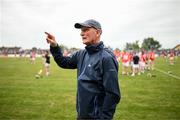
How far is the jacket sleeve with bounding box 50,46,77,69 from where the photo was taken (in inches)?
174

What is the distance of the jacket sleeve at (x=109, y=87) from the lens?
3.59 metres

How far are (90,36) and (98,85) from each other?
2.47 ft

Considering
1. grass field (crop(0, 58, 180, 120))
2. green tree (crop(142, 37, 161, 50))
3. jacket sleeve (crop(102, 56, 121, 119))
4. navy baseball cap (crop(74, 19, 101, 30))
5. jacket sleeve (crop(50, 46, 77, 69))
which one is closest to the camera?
jacket sleeve (crop(102, 56, 121, 119))

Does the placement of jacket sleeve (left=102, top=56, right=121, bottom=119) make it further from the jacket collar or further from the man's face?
the man's face

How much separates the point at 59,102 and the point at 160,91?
6.20 metres

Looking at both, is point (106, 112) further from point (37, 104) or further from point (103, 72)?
point (37, 104)

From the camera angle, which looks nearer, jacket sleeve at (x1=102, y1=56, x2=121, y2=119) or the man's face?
jacket sleeve at (x1=102, y1=56, x2=121, y2=119)

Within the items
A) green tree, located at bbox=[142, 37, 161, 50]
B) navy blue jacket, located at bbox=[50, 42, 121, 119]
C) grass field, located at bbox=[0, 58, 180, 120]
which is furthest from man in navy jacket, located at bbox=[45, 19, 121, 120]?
green tree, located at bbox=[142, 37, 161, 50]

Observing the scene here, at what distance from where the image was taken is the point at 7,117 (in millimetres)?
8961

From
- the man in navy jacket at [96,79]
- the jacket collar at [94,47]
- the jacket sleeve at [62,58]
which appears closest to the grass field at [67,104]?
the jacket sleeve at [62,58]

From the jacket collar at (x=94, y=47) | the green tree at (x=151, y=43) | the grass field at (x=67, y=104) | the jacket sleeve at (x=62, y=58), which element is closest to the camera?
the jacket collar at (x=94, y=47)

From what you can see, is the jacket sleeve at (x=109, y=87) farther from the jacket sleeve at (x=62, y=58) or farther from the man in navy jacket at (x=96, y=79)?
the jacket sleeve at (x=62, y=58)

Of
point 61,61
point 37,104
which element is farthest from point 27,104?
point 61,61

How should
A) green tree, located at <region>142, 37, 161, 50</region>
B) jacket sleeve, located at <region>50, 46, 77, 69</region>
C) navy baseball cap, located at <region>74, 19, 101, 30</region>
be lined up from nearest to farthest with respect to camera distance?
navy baseball cap, located at <region>74, 19, 101, 30</region> → jacket sleeve, located at <region>50, 46, 77, 69</region> → green tree, located at <region>142, 37, 161, 50</region>
